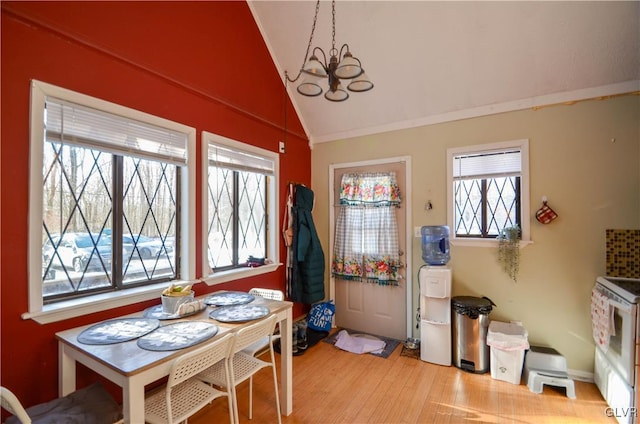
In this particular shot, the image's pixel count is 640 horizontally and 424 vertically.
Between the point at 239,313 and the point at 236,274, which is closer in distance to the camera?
the point at 239,313

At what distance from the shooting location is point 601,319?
7.10ft

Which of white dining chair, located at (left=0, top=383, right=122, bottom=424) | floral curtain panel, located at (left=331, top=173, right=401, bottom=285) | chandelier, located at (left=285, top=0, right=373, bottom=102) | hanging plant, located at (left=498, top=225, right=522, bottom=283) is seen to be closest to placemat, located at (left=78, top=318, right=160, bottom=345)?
white dining chair, located at (left=0, top=383, right=122, bottom=424)

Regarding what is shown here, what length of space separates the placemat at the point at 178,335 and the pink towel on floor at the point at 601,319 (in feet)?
8.72

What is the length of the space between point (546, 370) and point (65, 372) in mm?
3321

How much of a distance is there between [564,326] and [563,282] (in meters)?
0.38

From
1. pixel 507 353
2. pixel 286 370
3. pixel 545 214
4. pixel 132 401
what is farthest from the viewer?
pixel 545 214

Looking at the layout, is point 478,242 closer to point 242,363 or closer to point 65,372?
point 242,363

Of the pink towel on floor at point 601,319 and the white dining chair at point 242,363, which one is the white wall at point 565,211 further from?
the white dining chair at point 242,363

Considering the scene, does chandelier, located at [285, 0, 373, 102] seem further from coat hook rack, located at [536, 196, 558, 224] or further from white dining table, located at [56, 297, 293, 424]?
coat hook rack, located at [536, 196, 558, 224]

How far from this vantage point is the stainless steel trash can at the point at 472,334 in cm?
258

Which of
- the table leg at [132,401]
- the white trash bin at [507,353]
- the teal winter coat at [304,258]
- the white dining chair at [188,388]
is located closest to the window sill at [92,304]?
the white dining chair at [188,388]

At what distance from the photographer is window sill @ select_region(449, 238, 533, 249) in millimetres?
2658

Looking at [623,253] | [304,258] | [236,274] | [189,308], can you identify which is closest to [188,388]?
[189,308]

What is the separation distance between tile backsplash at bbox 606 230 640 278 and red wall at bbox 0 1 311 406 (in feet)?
10.2
